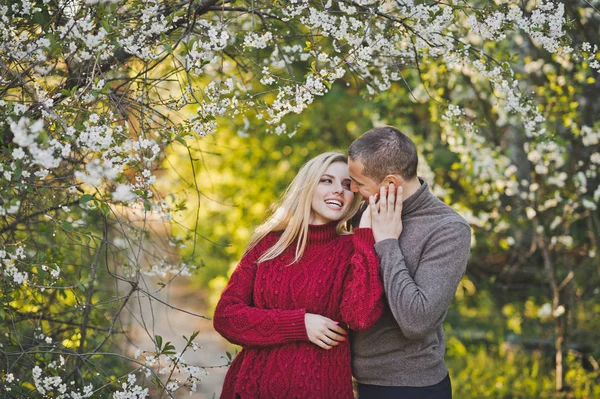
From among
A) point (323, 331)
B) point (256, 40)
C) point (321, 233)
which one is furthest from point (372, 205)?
point (256, 40)

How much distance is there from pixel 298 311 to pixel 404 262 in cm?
43

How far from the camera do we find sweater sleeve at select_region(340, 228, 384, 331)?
218cm

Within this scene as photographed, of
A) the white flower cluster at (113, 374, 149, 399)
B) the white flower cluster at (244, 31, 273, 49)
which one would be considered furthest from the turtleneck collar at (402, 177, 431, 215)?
the white flower cluster at (113, 374, 149, 399)

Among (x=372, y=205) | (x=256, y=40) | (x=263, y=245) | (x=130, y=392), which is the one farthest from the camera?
(x=263, y=245)

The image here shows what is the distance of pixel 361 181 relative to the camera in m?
2.38

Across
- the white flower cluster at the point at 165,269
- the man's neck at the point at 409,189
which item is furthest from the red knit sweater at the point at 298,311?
the white flower cluster at the point at 165,269

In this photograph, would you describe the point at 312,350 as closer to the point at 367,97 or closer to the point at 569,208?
the point at 367,97

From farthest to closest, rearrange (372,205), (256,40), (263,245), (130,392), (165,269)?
(165,269) → (263,245) → (256,40) → (372,205) → (130,392)

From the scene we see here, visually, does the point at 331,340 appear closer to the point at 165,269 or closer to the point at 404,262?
the point at 404,262

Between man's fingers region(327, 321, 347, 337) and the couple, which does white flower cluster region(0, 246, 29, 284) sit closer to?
the couple

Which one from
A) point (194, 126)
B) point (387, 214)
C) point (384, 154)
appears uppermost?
point (194, 126)

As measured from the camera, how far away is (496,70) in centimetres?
255

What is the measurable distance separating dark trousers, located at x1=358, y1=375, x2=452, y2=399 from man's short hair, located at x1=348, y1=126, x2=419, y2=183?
2.56 ft

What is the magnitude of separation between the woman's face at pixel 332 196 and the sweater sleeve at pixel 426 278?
0.97ft
